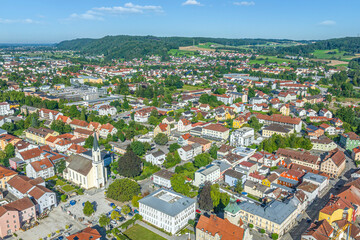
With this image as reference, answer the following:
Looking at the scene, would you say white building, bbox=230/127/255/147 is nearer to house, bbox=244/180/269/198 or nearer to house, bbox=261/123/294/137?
house, bbox=261/123/294/137

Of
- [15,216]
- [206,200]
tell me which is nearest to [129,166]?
[206,200]

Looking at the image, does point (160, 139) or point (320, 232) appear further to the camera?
point (160, 139)

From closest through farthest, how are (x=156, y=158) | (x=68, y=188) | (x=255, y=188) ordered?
(x=255, y=188) < (x=68, y=188) < (x=156, y=158)

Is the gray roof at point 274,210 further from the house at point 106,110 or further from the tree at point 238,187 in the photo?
the house at point 106,110

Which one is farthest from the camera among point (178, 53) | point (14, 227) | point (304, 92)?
point (178, 53)

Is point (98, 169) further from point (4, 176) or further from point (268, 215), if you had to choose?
point (268, 215)

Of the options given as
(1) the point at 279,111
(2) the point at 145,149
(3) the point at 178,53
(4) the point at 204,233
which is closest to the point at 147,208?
(4) the point at 204,233

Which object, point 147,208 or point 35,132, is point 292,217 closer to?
point 147,208
